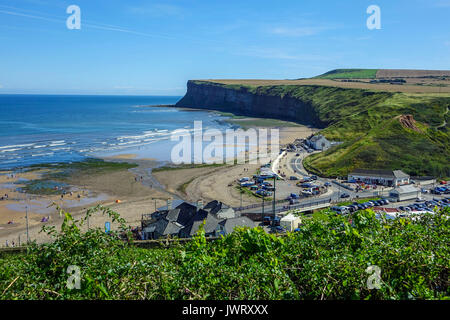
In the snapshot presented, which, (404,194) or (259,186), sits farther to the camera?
(259,186)

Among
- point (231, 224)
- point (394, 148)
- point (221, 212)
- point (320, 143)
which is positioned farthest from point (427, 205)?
point (320, 143)

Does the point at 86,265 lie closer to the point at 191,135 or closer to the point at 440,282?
the point at 440,282

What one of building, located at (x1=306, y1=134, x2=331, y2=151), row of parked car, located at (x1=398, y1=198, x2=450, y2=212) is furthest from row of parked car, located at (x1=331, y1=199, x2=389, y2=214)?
building, located at (x1=306, y1=134, x2=331, y2=151)

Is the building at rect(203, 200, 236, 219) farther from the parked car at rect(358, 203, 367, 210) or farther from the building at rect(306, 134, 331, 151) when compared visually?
the building at rect(306, 134, 331, 151)

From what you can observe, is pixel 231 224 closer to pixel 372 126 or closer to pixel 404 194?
pixel 404 194

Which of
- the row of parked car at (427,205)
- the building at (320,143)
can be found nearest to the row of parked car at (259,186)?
the row of parked car at (427,205)

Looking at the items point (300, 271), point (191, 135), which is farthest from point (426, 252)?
point (191, 135)
